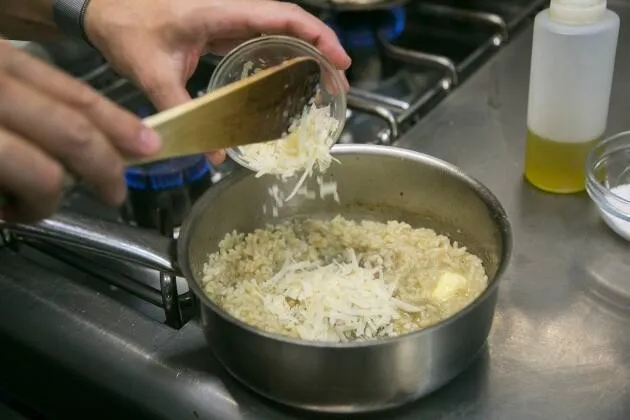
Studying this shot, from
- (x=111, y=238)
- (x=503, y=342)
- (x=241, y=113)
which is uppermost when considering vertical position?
(x=241, y=113)

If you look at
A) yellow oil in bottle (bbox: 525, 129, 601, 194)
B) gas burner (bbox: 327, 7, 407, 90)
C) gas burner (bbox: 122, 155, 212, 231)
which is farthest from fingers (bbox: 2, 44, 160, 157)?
gas burner (bbox: 327, 7, 407, 90)

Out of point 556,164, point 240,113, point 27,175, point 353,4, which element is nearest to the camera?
point 27,175

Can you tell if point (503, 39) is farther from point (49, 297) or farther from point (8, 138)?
point (8, 138)

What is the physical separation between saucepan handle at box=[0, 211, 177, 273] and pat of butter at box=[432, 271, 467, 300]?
0.72 ft

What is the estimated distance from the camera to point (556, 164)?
85cm

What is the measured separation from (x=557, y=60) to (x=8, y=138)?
0.54m

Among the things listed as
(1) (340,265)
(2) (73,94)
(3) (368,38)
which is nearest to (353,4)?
(3) (368,38)

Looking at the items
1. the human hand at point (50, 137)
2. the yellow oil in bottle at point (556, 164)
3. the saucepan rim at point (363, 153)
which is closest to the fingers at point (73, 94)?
the human hand at point (50, 137)

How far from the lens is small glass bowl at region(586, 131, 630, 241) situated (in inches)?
30.6

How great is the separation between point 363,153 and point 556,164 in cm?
21

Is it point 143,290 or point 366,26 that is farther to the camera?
point 366,26

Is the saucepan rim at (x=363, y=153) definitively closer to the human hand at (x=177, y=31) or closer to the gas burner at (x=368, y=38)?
the human hand at (x=177, y=31)

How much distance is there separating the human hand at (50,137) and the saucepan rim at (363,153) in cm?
13

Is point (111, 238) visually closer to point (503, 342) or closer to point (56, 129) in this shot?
point (56, 129)
